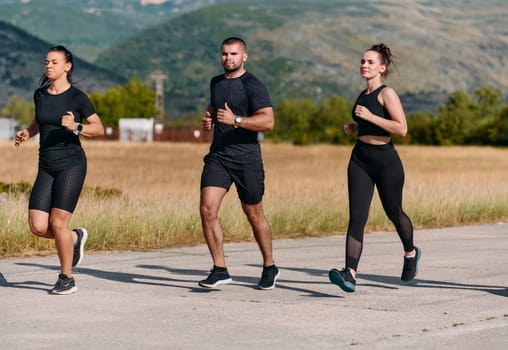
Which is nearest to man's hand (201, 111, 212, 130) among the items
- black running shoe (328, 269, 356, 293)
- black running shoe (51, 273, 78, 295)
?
black running shoe (328, 269, 356, 293)

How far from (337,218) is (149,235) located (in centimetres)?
376

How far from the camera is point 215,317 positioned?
859 centimetres

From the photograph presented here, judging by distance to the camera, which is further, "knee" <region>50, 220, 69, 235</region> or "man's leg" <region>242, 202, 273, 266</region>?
"man's leg" <region>242, 202, 273, 266</region>

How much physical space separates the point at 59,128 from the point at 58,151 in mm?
179

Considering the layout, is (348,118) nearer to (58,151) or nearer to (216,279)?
(216,279)

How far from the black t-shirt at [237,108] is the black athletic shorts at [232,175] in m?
0.05

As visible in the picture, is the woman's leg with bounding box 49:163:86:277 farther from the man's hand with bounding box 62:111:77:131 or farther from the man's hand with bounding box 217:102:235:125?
the man's hand with bounding box 217:102:235:125

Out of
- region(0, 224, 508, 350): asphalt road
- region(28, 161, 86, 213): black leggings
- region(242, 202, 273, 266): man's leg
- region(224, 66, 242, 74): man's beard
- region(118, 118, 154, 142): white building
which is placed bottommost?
region(118, 118, 154, 142): white building

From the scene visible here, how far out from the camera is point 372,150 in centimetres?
976

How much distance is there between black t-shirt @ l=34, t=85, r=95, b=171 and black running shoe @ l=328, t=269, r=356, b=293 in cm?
215

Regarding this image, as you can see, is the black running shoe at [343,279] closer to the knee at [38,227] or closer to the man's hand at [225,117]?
the man's hand at [225,117]

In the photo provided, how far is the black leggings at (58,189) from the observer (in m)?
9.58

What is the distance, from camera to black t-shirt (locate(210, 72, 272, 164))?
Answer: 9750mm

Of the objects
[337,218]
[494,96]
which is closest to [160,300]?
[337,218]
